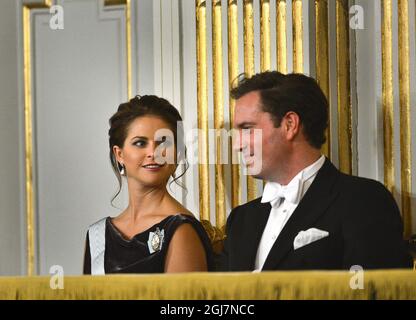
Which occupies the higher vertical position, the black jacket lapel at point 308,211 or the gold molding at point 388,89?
the gold molding at point 388,89

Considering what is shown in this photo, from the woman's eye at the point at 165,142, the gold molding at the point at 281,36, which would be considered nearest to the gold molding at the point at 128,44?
the woman's eye at the point at 165,142

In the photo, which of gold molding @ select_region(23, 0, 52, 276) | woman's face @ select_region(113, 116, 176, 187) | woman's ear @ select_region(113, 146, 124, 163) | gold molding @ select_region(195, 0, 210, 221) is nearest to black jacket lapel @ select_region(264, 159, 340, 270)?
gold molding @ select_region(195, 0, 210, 221)

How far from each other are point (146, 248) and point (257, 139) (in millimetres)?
367

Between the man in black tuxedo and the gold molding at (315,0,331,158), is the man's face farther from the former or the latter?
the gold molding at (315,0,331,158)

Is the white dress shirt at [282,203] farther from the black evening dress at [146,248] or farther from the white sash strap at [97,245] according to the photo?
the white sash strap at [97,245]

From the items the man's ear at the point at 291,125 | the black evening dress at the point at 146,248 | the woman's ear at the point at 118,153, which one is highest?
the man's ear at the point at 291,125

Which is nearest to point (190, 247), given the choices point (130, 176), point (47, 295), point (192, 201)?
point (192, 201)

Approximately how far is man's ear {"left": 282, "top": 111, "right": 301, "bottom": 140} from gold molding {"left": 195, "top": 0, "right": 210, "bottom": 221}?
0.19 meters

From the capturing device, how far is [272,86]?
1765mm

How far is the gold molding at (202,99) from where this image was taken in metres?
1.80

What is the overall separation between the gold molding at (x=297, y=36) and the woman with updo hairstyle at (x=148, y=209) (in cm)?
30

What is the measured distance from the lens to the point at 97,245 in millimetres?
1826

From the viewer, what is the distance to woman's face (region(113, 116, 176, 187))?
1784 mm
